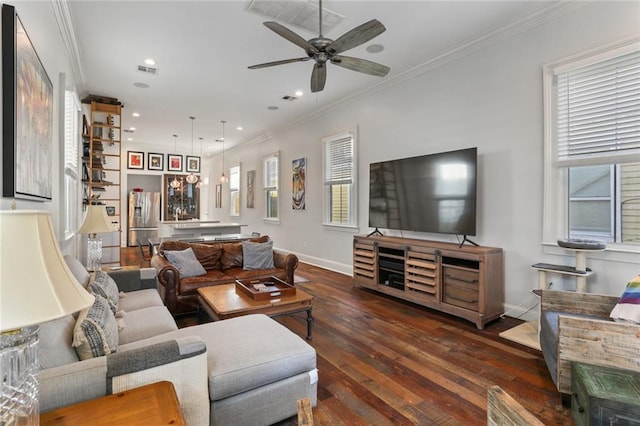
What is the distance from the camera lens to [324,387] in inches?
89.9

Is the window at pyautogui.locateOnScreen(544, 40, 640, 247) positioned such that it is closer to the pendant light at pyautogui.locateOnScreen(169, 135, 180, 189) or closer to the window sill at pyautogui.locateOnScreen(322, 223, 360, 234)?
the window sill at pyautogui.locateOnScreen(322, 223, 360, 234)

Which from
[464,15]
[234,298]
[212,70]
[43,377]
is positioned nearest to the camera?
[43,377]

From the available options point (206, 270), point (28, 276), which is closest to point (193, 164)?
point (206, 270)

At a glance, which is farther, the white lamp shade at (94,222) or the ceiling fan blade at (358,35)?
the white lamp shade at (94,222)

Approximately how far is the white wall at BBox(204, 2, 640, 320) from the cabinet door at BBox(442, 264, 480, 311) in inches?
19.0

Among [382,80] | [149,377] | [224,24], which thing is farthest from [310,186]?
[149,377]

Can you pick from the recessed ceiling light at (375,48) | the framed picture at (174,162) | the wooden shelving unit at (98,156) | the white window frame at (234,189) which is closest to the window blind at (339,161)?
the recessed ceiling light at (375,48)

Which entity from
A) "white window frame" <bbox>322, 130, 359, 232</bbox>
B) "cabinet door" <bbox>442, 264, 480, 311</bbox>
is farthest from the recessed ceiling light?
"cabinet door" <bbox>442, 264, 480, 311</bbox>

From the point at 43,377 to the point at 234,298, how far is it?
1.85 metres

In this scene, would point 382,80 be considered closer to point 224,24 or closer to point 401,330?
point 224,24

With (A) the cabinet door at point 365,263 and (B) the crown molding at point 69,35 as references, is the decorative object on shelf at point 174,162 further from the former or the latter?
(A) the cabinet door at point 365,263

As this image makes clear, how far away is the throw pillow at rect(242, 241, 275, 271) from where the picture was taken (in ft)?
A: 14.3

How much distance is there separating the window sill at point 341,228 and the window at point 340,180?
4 centimetres

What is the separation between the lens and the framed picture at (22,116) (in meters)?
1.58
